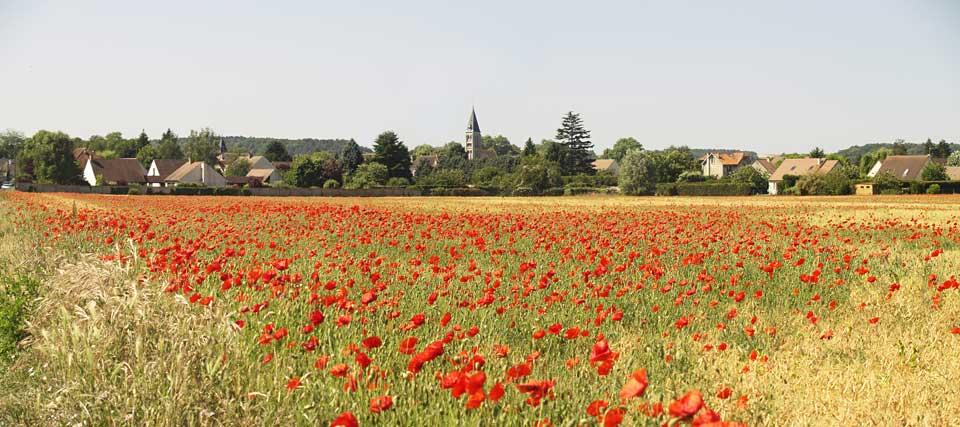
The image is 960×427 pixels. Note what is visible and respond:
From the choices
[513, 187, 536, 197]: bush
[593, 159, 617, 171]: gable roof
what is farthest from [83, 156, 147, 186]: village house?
[593, 159, 617, 171]: gable roof

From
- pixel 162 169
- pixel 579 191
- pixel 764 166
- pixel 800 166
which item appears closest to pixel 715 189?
pixel 579 191

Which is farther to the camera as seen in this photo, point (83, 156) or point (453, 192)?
point (83, 156)

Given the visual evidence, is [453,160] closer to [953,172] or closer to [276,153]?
Answer: [276,153]

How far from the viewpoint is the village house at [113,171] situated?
342 feet

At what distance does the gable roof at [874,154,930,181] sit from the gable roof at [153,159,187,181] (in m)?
107

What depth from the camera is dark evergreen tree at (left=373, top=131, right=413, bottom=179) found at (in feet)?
328

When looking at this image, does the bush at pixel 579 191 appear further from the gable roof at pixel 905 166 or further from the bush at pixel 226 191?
the gable roof at pixel 905 166

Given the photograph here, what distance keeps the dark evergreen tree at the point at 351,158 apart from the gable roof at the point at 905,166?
243 feet

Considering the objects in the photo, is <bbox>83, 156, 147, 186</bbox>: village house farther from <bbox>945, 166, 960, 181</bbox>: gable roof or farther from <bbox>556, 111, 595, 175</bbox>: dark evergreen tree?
<bbox>945, 166, 960, 181</bbox>: gable roof

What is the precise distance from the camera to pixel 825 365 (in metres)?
5.27

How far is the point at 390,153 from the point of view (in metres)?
100

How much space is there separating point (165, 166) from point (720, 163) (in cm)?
10371

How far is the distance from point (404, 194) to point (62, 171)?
48744mm

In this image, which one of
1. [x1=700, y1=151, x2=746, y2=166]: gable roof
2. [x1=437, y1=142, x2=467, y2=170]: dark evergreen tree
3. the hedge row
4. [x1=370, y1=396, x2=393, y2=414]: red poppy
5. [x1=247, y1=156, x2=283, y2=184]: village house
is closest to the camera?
[x1=370, y1=396, x2=393, y2=414]: red poppy
